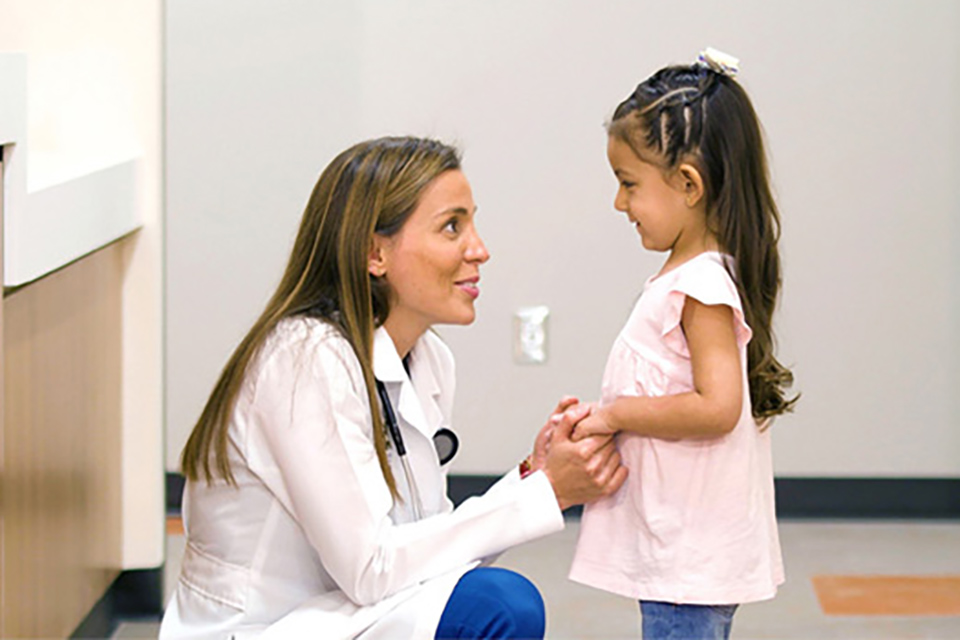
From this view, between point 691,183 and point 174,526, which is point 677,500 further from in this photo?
point 174,526

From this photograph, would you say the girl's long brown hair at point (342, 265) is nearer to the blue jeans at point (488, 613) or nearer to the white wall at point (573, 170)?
the blue jeans at point (488, 613)

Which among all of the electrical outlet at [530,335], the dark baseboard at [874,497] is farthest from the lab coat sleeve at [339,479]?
the dark baseboard at [874,497]

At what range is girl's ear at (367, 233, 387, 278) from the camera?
5.66 ft

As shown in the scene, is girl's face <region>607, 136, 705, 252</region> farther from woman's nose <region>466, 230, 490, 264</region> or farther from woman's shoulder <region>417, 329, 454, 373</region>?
woman's shoulder <region>417, 329, 454, 373</region>

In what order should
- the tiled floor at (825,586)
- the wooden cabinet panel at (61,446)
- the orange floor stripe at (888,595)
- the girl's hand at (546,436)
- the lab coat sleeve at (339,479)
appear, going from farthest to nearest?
the orange floor stripe at (888,595), the tiled floor at (825,586), the wooden cabinet panel at (61,446), the girl's hand at (546,436), the lab coat sleeve at (339,479)

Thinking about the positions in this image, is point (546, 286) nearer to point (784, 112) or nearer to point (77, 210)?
point (784, 112)

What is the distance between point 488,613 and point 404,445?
0.24m

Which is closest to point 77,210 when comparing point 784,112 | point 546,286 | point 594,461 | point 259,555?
point 259,555

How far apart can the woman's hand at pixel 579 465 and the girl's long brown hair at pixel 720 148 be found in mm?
239

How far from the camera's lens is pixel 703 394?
1666 millimetres

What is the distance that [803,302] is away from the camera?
341cm

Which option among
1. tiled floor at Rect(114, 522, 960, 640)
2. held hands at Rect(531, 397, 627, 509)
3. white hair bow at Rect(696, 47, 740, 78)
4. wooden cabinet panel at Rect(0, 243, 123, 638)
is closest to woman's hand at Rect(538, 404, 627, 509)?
held hands at Rect(531, 397, 627, 509)

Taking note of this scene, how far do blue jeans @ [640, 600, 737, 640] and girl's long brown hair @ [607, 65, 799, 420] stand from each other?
355 millimetres

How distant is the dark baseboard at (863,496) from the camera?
3.47 m
